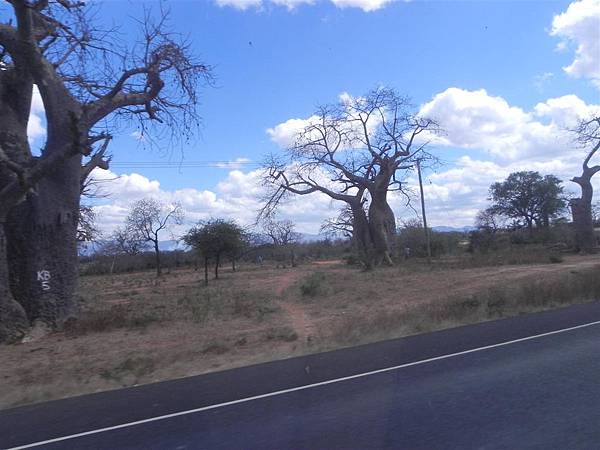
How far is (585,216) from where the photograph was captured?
4525 centimetres

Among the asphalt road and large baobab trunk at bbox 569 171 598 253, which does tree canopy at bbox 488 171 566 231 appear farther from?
the asphalt road

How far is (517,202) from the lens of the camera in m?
77.9

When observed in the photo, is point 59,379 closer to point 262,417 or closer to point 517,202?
point 262,417

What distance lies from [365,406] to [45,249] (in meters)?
11.9

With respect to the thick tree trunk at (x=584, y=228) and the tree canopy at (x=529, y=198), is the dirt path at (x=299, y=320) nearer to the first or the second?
the thick tree trunk at (x=584, y=228)

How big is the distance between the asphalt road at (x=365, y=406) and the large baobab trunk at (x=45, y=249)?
8.04 metres

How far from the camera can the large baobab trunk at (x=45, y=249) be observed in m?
15.3

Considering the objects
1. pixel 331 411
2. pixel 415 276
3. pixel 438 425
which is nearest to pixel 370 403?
pixel 331 411

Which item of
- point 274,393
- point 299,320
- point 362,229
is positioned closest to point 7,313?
point 299,320

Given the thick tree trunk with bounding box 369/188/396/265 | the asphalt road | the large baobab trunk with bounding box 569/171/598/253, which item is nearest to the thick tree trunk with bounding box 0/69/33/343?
the asphalt road

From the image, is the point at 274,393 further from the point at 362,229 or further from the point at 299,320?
the point at 362,229

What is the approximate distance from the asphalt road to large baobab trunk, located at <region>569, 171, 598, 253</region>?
3885 cm

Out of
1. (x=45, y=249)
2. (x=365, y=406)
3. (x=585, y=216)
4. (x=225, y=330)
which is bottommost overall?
(x=365, y=406)

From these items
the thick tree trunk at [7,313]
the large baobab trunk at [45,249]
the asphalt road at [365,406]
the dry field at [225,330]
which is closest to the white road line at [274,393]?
the asphalt road at [365,406]
